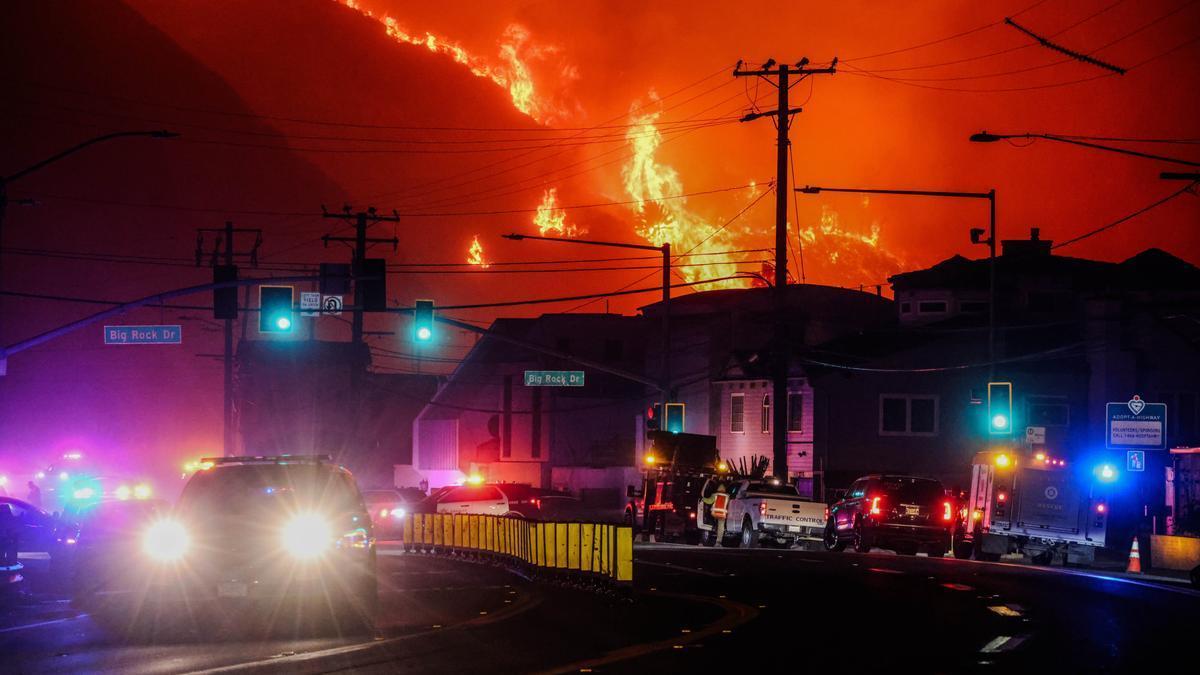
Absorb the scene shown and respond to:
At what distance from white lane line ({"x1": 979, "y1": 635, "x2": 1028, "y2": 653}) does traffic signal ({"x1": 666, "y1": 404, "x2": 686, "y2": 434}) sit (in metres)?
32.2

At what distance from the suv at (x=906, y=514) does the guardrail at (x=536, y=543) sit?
9.32 meters

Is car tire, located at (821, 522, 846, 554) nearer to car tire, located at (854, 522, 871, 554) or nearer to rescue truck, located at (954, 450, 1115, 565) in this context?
car tire, located at (854, 522, 871, 554)

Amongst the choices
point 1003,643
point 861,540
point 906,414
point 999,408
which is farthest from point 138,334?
point 1003,643

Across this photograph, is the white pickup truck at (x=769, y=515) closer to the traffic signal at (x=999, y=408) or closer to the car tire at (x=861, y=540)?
the car tire at (x=861, y=540)

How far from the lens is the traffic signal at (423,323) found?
137 feet

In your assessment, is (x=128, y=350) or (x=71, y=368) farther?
(x=128, y=350)

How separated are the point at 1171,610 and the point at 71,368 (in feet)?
424

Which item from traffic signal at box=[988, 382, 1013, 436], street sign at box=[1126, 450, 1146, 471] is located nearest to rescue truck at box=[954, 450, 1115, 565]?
street sign at box=[1126, 450, 1146, 471]

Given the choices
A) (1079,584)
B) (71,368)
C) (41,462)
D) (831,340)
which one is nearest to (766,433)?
(831,340)

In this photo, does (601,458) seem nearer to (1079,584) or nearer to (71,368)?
(1079,584)

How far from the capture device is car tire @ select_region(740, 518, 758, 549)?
137 ft

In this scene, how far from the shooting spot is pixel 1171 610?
2133 centimetres

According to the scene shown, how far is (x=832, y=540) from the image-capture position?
40.1m

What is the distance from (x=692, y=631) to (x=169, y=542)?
6306 mm
